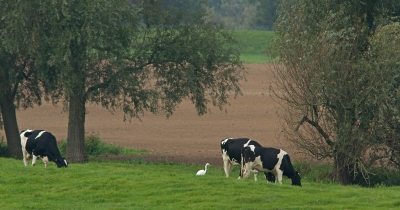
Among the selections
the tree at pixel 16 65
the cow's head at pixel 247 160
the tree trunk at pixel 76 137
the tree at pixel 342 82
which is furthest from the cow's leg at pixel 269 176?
the tree at pixel 16 65

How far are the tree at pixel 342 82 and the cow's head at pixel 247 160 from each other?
3.68m

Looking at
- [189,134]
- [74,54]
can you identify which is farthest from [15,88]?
[189,134]

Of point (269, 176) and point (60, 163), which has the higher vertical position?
point (60, 163)

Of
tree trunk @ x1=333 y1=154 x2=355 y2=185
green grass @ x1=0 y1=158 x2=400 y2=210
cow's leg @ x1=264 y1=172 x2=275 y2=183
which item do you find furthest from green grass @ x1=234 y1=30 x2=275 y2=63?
green grass @ x1=0 y1=158 x2=400 y2=210

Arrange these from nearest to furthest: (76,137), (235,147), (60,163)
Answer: (60,163)
(235,147)
(76,137)

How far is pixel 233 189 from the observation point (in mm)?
20156

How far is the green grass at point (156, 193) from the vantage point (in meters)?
18.9

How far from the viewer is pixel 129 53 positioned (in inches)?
1255

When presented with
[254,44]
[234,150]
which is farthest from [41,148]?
[254,44]

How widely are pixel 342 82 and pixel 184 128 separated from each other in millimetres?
22781

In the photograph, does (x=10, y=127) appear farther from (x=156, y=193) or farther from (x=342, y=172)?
(x=156, y=193)

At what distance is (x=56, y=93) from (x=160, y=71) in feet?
17.8

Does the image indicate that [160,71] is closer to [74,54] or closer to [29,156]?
[74,54]

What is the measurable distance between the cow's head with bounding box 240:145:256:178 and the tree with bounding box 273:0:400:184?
368 cm
